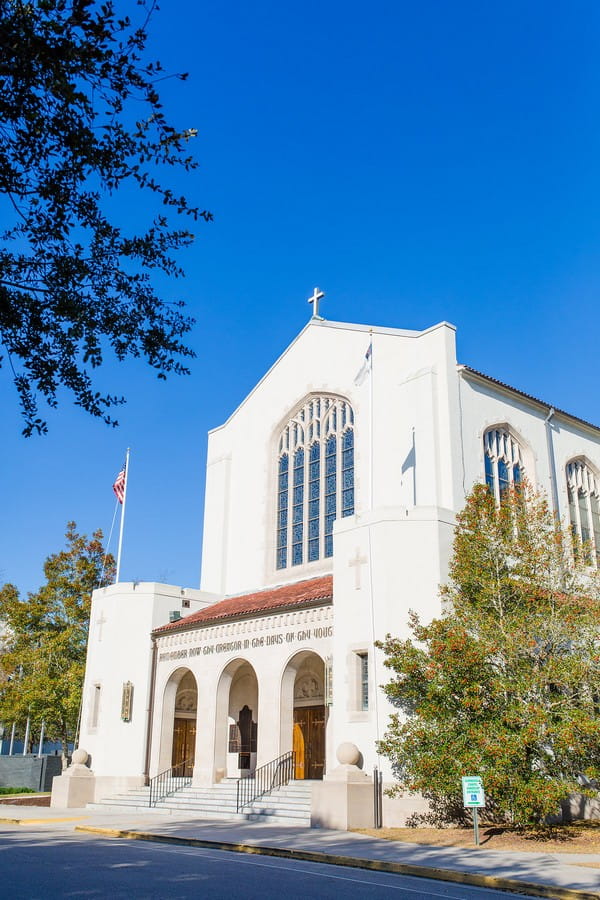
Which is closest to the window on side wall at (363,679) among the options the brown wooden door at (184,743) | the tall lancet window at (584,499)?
the brown wooden door at (184,743)

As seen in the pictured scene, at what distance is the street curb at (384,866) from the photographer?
1127 cm

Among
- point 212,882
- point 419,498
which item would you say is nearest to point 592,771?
point 212,882

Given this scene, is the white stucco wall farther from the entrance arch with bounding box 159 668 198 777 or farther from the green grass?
the green grass

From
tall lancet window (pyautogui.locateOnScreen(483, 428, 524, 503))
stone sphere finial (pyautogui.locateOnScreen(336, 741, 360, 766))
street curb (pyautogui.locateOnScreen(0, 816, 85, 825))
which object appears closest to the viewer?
stone sphere finial (pyautogui.locateOnScreen(336, 741, 360, 766))

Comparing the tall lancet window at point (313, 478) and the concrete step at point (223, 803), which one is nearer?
the concrete step at point (223, 803)

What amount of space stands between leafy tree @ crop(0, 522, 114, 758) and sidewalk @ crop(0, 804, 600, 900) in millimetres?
12010

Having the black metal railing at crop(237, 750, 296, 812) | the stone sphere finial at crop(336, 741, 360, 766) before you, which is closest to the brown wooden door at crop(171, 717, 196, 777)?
the black metal railing at crop(237, 750, 296, 812)

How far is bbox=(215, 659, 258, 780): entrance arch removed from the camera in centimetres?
2578

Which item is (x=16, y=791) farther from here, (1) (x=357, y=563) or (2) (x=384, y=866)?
(2) (x=384, y=866)

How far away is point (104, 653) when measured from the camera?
2975 cm

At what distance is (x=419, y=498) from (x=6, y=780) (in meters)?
24.3

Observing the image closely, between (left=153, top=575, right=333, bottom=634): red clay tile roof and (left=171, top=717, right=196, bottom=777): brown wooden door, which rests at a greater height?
(left=153, top=575, right=333, bottom=634): red clay tile roof

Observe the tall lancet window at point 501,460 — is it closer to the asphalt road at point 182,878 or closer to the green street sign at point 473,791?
the green street sign at point 473,791

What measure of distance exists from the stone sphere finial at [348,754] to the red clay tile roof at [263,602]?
4191mm
